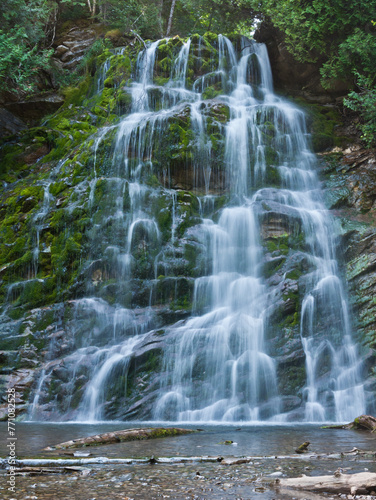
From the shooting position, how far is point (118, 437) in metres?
5.95

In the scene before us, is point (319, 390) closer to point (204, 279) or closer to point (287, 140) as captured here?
point (204, 279)

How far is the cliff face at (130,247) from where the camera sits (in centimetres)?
1074

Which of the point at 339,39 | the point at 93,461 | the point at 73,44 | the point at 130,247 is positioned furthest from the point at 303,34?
the point at 93,461

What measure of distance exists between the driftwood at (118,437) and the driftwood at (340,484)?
2965mm

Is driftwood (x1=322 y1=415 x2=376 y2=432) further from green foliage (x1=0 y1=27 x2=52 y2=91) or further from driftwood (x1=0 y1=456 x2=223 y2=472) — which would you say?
green foliage (x1=0 y1=27 x2=52 y2=91)

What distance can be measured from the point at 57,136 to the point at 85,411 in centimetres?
1195

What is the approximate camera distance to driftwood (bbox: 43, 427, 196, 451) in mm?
5336

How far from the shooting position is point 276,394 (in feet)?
32.6

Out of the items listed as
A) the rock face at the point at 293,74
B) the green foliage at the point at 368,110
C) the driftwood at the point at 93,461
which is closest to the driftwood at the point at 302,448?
the driftwood at the point at 93,461

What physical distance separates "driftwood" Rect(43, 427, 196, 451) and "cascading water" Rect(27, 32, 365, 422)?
3.05 m

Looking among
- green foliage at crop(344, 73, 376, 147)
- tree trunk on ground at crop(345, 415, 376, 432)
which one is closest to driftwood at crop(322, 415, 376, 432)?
tree trunk on ground at crop(345, 415, 376, 432)

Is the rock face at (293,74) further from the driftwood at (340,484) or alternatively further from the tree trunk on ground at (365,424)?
the driftwood at (340,484)

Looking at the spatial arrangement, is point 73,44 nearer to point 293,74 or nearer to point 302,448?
point 293,74

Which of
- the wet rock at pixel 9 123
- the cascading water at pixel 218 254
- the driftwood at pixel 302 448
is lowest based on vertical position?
the driftwood at pixel 302 448
